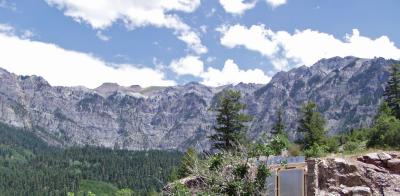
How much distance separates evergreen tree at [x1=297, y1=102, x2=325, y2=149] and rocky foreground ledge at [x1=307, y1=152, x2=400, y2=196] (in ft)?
111

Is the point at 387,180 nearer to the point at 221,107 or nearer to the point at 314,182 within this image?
the point at 314,182

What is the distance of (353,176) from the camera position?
2838 centimetres

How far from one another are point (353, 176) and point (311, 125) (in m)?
38.6

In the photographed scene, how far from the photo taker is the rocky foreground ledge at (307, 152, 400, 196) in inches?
1101

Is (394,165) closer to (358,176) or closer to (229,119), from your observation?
(358,176)

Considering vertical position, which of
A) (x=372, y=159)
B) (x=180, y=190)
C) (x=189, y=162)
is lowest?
(x=180, y=190)

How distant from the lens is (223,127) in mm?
60562

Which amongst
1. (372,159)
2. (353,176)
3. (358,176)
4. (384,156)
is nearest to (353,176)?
(353,176)

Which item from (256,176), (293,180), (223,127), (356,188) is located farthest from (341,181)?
(223,127)

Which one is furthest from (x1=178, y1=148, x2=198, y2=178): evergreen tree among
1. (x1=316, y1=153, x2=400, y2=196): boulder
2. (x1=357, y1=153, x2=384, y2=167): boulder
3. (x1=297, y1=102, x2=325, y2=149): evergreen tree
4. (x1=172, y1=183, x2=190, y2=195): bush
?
(x1=297, y1=102, x2=325, y2=149): evergreen tree

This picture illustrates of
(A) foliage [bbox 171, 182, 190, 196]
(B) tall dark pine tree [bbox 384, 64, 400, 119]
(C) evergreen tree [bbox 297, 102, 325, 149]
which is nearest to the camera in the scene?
(A) foliage [bbox 171, 182, 190, 196]

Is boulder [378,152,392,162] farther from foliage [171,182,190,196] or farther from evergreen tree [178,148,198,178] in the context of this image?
foliage [171,182,190,196]

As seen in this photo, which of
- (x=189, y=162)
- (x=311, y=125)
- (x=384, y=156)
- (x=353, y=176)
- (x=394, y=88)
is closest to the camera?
(x=353, y=176)

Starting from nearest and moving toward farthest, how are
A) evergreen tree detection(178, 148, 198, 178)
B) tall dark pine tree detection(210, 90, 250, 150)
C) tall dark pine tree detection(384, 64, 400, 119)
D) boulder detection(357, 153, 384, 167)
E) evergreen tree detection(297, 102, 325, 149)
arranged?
evergreen tree detection(178, 148, 198, 178), boulder detection(357, 153, 384, 167), tall dark pine tree detection(210, 90, 250, 150), evergreen tree detection(297, 102, 325, 149), tall dark pine tree detection(384, 64, 400, 119)
